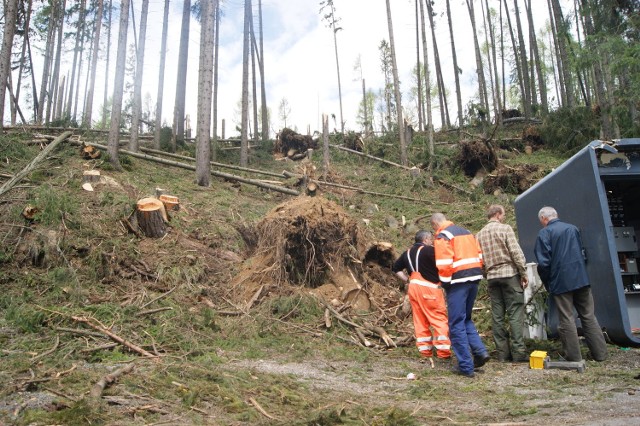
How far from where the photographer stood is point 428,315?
6641 mm

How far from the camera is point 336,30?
41.1 meters

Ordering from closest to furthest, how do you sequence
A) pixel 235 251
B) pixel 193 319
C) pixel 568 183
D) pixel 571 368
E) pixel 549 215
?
pixel 571 368, pixel 549 215, pixel 568 183, pixel 193 319, pixel 235 251

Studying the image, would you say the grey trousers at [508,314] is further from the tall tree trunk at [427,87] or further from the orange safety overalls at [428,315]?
the tall tree trunk at [427,87]

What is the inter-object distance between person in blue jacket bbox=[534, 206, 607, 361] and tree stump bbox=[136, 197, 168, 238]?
288 inches

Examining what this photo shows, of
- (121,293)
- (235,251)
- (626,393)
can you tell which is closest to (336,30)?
(235,251)

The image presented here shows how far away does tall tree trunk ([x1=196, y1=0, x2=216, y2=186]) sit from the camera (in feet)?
51.5

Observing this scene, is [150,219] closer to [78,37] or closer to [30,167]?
[30,167]

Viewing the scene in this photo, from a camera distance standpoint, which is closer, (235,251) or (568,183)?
(568,183)

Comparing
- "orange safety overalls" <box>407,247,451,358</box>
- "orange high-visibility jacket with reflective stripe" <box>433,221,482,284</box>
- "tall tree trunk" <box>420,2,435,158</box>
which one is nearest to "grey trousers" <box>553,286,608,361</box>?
"orange high-visibility jacket with reflective stripe" <box>433,221,482,284</box>

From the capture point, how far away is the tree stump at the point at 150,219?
10.6 metres

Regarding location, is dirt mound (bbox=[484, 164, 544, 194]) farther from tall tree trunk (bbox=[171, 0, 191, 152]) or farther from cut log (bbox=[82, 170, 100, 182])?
tall tree trunk (bbox=[171, 0, 191, 152])

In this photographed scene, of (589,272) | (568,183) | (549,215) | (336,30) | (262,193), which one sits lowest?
(589,272)

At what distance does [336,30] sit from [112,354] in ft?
127

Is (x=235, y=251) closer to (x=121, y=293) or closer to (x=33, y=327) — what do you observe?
(x=121, y=293)
